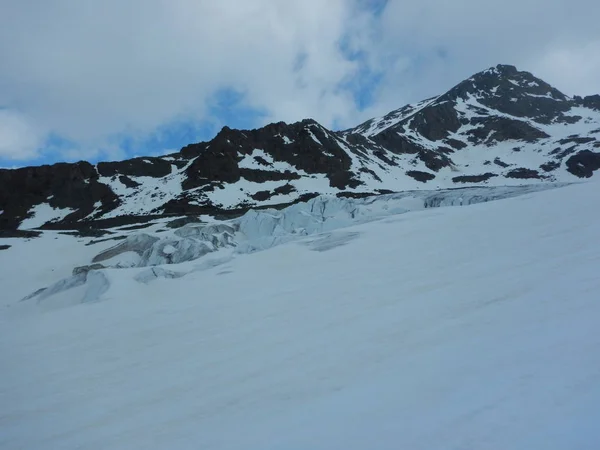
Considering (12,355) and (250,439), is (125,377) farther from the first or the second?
(12,355)

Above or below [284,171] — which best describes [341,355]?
below

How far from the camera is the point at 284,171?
250 ft

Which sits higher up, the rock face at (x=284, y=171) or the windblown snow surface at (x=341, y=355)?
the rock face at (x=284, y=171)

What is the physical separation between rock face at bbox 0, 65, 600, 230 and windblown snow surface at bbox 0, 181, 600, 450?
4459 centimetres

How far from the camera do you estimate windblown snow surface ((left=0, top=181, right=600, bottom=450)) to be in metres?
3.23

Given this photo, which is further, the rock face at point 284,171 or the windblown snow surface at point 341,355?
the rock face at point 284,171

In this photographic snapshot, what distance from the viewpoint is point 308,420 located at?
3.46 metres

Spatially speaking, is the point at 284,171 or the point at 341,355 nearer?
the point at 341,355

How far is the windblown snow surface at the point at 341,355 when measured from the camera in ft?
10.6

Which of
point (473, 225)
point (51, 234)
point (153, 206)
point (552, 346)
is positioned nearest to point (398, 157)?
point (153, 206)

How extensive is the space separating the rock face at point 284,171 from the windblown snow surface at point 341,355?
44.6 meters

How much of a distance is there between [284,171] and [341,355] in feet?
239

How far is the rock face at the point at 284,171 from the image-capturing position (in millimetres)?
64188

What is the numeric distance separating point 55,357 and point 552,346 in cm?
699
